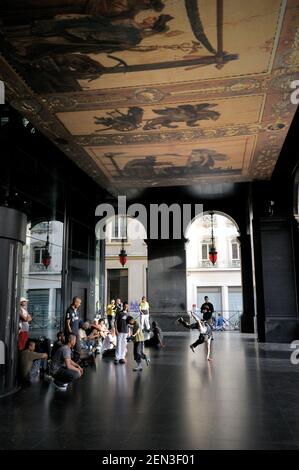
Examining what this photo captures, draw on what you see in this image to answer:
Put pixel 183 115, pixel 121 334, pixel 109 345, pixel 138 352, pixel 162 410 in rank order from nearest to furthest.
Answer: pixel 162 410
pixel 138 352
pixel 121 334
pixel 183 115
pixel 109 345

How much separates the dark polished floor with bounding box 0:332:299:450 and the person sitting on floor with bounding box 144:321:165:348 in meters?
4.21

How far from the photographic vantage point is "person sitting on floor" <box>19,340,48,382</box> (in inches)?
286

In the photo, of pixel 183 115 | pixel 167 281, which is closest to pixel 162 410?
pixel 183 115

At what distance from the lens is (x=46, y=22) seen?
6.52 m

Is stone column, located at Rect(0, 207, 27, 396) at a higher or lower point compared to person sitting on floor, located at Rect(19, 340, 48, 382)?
higher

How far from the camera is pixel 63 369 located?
6699 millimetres

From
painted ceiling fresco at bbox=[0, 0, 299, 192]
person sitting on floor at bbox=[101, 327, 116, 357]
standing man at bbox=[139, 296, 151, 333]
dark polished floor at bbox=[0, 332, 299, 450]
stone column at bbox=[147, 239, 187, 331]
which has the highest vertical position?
painted ceiling fresco at bbox=[0, 0, 299, 192]

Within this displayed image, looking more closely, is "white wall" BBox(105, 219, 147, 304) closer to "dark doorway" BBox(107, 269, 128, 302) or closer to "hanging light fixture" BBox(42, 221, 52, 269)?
"dark doorway" BBox(107, 269, 128, 302)

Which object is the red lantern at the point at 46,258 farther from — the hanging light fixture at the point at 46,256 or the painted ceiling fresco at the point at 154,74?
the painted ceiling fresco at the point at 154,74

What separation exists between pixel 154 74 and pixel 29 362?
19.8 feet

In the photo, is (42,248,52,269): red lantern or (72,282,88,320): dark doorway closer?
(42,248,52,269): red lantern

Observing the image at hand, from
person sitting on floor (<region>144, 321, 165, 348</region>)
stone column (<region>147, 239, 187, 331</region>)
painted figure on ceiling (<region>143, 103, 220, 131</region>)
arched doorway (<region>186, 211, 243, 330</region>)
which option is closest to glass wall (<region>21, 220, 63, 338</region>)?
person sitting on floor (<region>144, 321, 165, 348</region>)

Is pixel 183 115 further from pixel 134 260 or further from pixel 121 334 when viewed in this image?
pixel 134 260

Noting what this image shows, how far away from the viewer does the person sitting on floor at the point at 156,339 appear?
13.1 metres
